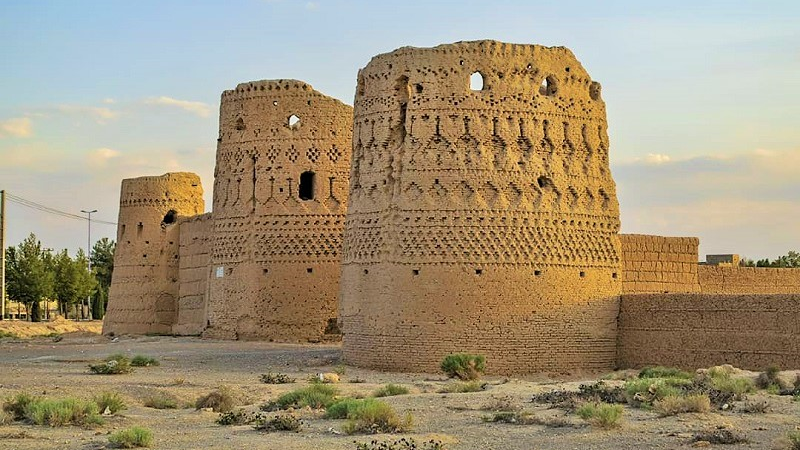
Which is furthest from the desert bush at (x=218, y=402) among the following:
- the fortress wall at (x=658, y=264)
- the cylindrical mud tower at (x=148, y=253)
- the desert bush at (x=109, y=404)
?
the cylindrical mud tower at (x=148, y=253)

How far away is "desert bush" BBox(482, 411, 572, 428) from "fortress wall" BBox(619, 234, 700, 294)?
1130 cm

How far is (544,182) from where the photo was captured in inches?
930

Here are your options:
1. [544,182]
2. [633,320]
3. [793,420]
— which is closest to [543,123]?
[544,182]

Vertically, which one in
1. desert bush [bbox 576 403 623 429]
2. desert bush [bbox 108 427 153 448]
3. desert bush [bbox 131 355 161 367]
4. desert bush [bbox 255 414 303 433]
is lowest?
desert bush [bbox 108 427 153 448]

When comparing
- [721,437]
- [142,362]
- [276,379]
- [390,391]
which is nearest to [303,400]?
[390,391]

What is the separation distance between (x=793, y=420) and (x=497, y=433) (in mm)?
3797

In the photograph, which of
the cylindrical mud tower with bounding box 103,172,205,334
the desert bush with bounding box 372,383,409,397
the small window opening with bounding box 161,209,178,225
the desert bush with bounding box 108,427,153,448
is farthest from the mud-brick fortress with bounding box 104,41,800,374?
the small window opening with bounding box 161,209,178,225

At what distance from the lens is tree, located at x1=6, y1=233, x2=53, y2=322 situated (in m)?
60.7

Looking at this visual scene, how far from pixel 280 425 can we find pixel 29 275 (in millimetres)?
48821

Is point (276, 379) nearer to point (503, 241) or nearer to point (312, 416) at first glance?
point (503, 241)

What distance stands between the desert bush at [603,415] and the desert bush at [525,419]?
0.25m

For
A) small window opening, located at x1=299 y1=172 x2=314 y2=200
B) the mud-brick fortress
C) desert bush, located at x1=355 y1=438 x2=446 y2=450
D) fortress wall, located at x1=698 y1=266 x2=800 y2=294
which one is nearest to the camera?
desert bush, located at x1=355 y1=438 x2=446 y2=450

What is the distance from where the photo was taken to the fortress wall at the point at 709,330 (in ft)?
70.6

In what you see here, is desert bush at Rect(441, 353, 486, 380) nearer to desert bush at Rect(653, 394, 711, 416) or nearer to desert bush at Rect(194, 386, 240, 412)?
desert bush at Rect(194, 386, 240, 412)
